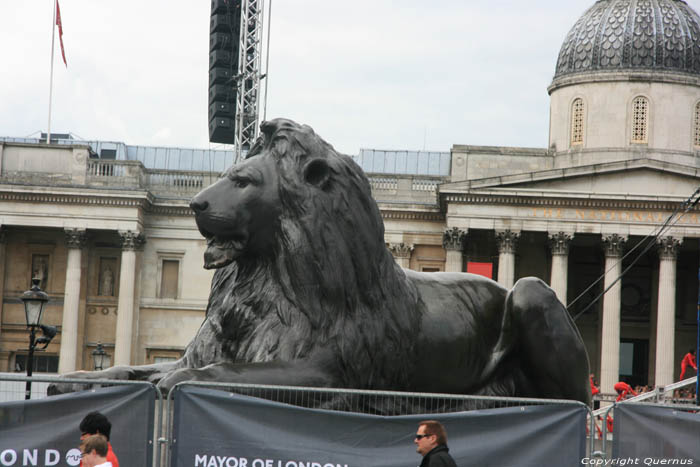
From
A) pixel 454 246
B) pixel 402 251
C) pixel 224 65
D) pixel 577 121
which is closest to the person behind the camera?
pixel 224 65

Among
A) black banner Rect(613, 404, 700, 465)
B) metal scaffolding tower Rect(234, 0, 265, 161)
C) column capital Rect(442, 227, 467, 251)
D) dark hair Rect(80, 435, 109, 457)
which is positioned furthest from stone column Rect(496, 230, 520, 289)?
dark hair Rect(80, 435, 109, 457)

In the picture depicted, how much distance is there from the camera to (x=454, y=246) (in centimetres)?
4978

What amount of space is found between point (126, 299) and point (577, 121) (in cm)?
1931

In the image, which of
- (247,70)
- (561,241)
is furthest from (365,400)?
(561,241)

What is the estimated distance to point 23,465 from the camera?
22.0ft

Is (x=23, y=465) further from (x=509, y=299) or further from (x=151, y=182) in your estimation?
(x=151, y=182)

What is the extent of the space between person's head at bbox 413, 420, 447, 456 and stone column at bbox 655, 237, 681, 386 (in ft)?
141

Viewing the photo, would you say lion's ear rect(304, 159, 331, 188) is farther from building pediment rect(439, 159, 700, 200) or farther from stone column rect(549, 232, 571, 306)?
stone column rect(549, 232, 571, 306)

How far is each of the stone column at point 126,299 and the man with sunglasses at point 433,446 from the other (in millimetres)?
45016

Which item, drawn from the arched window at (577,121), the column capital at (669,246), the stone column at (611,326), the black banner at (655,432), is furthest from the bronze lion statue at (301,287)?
the arched window at (577,121)

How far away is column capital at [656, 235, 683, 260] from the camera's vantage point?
48344 mm

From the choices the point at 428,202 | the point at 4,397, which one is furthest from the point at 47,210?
the point at 4,397

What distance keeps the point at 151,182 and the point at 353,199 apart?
47.4 m

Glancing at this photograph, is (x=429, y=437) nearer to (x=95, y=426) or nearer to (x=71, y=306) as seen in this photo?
(x=95, y=426)
